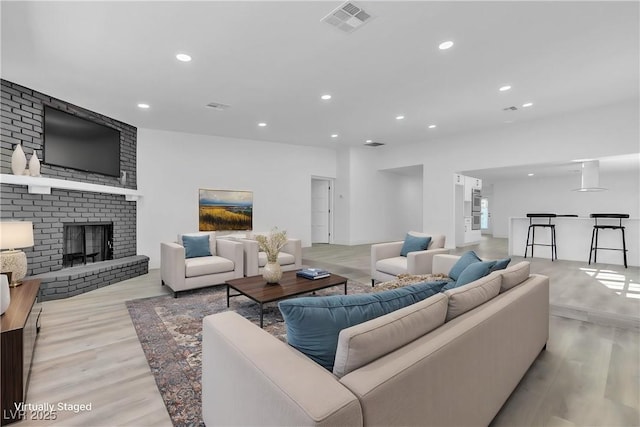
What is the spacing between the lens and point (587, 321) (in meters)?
3.09

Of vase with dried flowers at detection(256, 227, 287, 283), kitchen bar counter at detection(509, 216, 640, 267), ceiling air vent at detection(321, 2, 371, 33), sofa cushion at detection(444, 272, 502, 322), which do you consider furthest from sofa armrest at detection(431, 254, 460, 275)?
kitchen bar counter at detection(509, 216, 640, 267)

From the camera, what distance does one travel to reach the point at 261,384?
1013 mm

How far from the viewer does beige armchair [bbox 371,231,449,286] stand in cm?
381

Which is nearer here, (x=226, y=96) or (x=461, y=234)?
(x=226, y=96)

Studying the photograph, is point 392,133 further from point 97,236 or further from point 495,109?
point 97,236

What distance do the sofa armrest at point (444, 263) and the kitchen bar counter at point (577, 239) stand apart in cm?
462

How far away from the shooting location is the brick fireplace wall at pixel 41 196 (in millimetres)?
3660

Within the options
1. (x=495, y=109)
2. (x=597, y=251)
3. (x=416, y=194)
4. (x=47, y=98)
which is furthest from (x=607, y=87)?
(x=47, y=98)

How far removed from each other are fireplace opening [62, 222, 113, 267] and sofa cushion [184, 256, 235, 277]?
190 cm

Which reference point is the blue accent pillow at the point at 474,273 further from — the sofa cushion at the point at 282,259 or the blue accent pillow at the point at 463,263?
the sofa cushion at the point at 282,259

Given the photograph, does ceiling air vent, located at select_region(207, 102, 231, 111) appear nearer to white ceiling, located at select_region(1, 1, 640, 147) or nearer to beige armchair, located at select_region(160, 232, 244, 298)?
white ceiling, located at select_region(1, 1, 640, 147)

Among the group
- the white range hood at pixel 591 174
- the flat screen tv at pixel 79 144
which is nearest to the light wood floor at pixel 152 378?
the flat screen tv at pixel 79 144

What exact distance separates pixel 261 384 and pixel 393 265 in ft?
10.6

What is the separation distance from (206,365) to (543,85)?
5.21 metres
